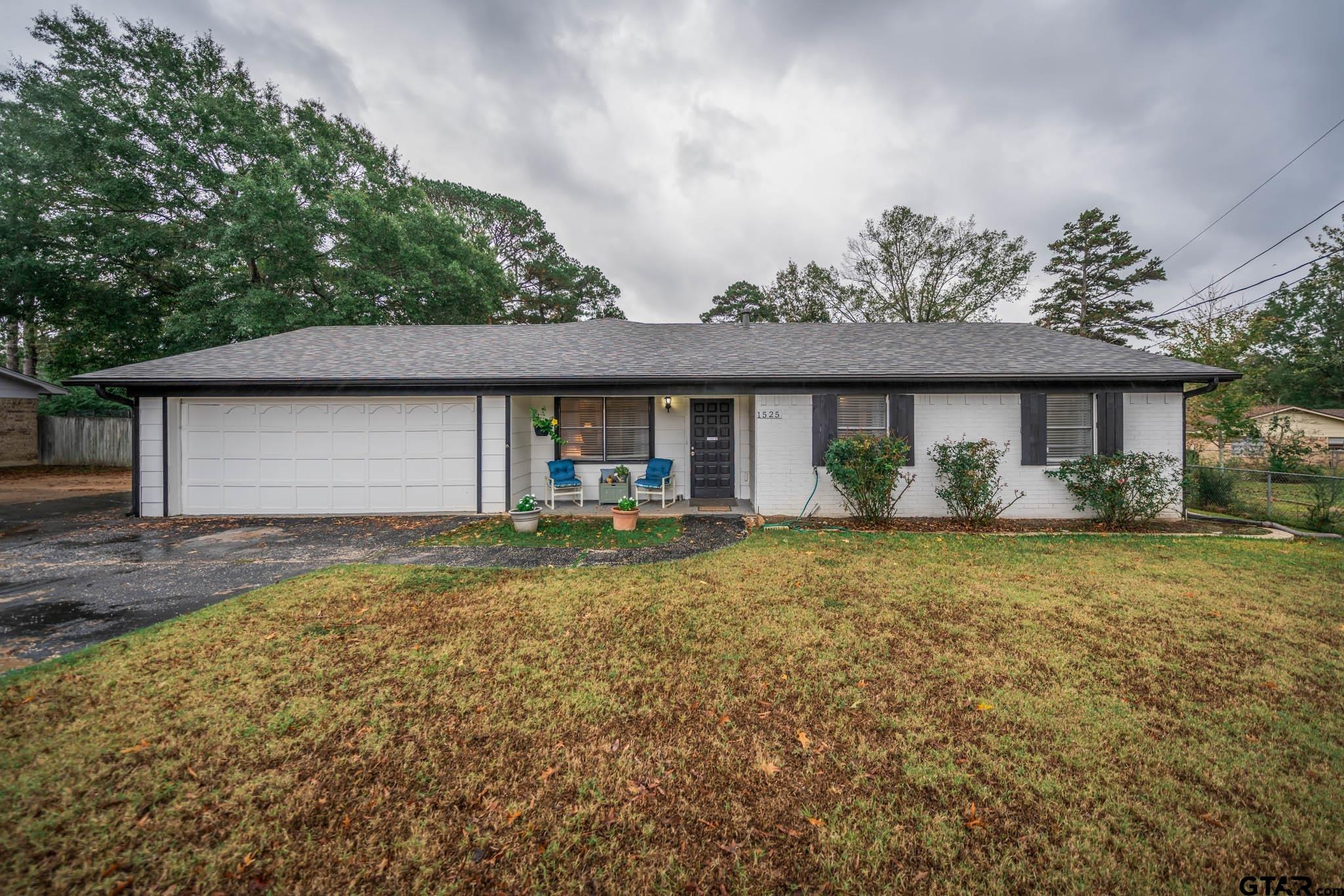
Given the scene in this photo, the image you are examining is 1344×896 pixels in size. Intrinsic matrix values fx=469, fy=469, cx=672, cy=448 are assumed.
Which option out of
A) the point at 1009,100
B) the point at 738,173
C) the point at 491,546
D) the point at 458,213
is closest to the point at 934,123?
the point at 1009,100

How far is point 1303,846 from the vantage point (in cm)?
181

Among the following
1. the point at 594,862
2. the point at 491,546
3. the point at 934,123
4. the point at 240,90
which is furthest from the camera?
the point at 240,90

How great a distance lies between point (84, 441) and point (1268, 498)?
29.9 meters

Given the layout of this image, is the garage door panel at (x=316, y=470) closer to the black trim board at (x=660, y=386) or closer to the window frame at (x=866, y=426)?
the black trim board at (x=660, y=386)

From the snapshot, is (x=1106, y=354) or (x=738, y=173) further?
(x=738, y=173)

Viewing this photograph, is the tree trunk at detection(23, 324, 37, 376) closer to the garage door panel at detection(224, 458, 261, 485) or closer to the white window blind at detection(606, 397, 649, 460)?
the garage door panel at detection(224, 458, 261, 485)

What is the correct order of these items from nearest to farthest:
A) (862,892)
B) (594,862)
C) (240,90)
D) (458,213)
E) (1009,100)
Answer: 1. (862,892)
2. (594,862)
3. (1009,100)
4. (240,90)
5. (458,213)

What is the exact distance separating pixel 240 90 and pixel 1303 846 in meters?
29.0

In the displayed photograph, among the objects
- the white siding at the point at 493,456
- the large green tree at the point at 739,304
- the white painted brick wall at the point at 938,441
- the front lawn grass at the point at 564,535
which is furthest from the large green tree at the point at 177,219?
the large green tree at the point at 739,304

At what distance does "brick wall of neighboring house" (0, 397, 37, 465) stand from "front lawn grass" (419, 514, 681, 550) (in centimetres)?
1799

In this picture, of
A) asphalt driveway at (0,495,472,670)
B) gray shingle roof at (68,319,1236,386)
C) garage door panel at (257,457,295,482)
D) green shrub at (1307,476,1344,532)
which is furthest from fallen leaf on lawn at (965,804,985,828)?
garage door panel at (257,457,295,482)

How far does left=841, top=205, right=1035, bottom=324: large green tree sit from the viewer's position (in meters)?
19.9

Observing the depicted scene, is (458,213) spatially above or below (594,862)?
above

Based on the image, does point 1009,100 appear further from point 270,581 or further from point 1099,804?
Result: point 270,581
